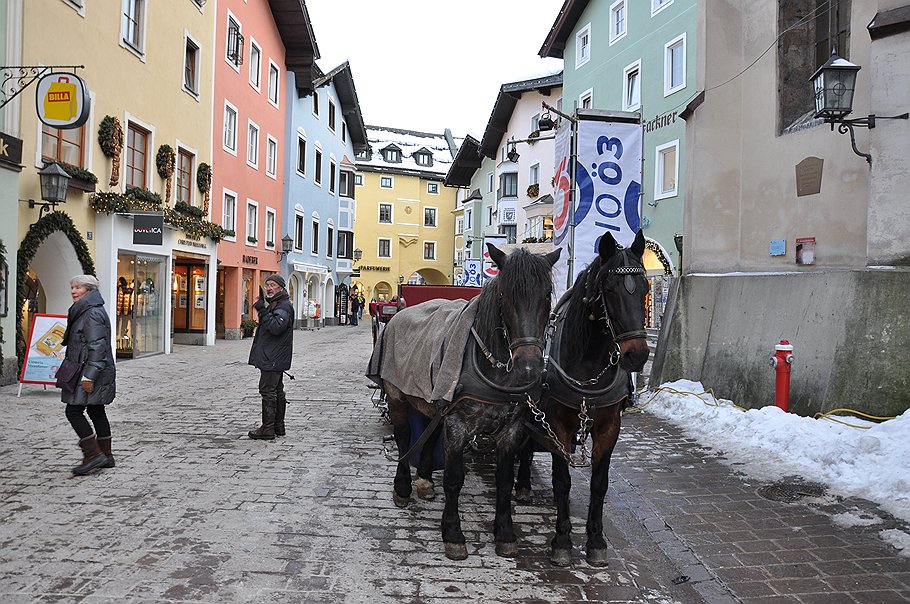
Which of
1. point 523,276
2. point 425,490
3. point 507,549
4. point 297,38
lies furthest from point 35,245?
point 297,38

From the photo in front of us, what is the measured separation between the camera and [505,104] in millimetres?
37000

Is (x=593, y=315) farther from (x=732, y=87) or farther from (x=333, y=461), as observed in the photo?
(x=732, y=87)

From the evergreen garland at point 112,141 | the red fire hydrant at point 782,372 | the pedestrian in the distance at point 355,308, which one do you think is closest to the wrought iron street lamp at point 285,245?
the pedestrian in the distance at point 355,308

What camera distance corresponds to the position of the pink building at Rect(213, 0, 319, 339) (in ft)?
71.3

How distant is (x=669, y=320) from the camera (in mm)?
11242

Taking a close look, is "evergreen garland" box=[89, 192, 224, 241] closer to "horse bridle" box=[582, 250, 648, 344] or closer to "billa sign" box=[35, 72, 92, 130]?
"billa sign" box=[35, 72, 92, 130]

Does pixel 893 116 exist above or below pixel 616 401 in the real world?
above

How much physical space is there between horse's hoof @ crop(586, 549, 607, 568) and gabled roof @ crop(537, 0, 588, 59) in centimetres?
2750

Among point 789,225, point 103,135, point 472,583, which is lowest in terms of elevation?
point 472,583

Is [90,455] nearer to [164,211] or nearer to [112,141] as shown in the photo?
[112,141]

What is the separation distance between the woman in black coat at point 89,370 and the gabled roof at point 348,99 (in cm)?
2654

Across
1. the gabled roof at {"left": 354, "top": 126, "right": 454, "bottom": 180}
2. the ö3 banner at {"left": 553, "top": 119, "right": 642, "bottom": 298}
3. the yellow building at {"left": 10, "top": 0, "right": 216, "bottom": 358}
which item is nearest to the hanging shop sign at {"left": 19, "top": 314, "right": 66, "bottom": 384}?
the yellow building at {"left": 10, "top": 0, "right": 216, "bottom": 358}

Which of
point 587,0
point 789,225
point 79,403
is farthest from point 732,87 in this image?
point 587,0

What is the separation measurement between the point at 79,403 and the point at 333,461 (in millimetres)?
2343
